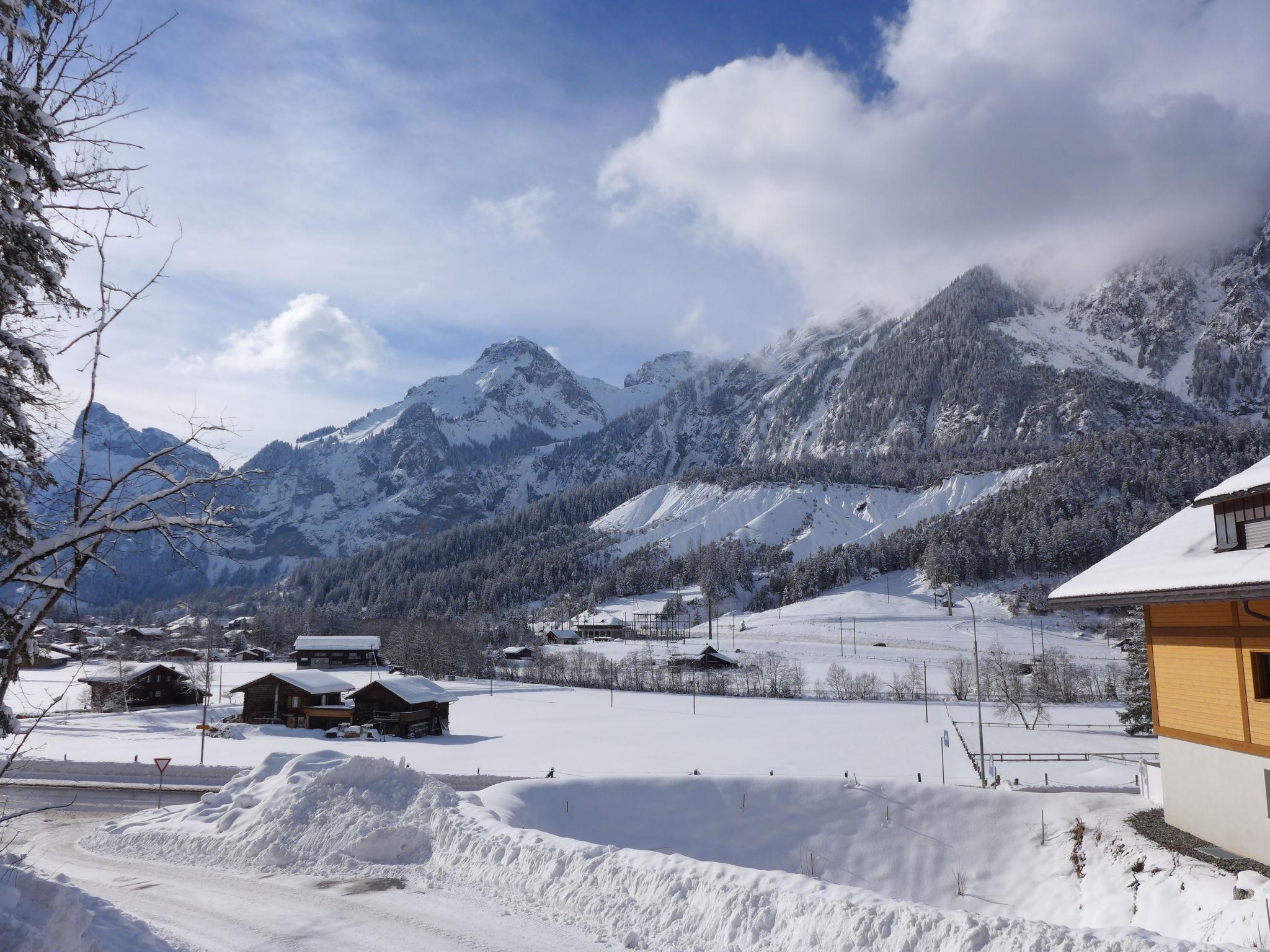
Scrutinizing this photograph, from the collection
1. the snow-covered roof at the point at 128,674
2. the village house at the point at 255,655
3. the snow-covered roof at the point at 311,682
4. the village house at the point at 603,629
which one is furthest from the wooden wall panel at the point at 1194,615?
the village house at the point at 255,655

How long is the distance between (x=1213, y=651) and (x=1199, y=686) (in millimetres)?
1062

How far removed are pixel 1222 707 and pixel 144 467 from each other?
2142 centimetres

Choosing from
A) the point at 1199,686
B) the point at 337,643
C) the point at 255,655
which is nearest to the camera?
the point at 1199,686

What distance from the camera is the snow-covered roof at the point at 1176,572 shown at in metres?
15.3

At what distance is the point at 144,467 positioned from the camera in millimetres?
6988

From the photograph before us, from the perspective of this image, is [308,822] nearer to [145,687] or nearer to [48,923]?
[48,923]

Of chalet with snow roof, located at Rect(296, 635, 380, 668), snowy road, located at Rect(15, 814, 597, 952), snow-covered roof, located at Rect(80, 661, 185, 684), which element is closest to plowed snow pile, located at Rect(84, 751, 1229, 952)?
snowy road, located at Rect(15, 814, 597, 952)

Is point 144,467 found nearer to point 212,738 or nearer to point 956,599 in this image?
point 212,738

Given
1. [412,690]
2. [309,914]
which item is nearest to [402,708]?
[412,690]

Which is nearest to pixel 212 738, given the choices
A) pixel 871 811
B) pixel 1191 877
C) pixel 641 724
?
pixel 641 724

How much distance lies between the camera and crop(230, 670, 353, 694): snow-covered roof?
61.3m

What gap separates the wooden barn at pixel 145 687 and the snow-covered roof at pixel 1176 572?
80440mm

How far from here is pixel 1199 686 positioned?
58.6 feet

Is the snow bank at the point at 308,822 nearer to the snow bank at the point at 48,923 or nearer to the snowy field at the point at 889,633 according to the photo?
the snow bank at the point at 48,923
